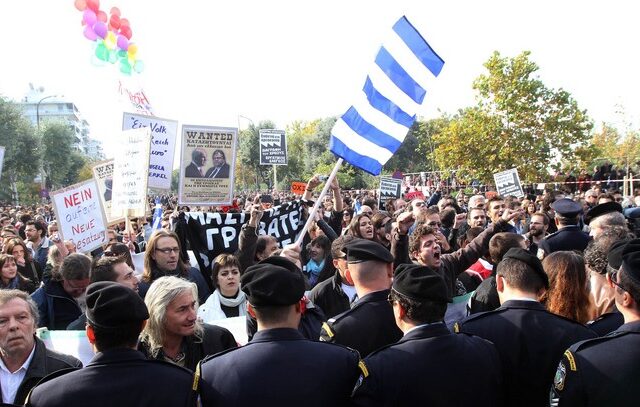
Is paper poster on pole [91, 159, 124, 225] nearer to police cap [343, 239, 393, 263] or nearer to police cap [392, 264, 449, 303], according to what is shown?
police cap [343, 239, 393, 263]

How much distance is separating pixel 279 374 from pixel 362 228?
18.1 feet

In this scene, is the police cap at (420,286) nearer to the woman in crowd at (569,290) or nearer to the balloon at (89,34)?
the woman in crowd at (569,290)

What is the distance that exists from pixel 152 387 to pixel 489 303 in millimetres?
2984

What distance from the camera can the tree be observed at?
2853 centimetres

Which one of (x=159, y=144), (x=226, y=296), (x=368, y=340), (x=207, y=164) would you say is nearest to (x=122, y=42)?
(x=159, y=144)

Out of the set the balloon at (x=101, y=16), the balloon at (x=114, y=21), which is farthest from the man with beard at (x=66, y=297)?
the balloon at (x=114, y=21)

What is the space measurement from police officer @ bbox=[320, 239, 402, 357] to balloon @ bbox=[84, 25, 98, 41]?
39.7 ft

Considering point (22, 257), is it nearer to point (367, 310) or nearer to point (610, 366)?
point (367, 310)

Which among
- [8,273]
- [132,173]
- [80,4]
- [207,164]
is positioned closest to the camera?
[8,273]

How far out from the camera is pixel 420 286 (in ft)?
11.2

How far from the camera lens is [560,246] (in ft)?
24.2

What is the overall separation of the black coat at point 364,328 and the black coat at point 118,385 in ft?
3.66

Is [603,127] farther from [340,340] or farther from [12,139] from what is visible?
[340,340]

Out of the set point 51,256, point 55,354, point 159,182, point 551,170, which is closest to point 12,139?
point 551,170
